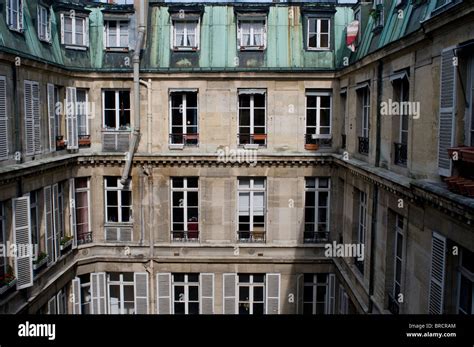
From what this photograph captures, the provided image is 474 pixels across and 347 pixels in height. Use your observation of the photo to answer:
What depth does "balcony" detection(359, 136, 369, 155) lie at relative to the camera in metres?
13.8

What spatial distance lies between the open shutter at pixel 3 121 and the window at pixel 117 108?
5643 mm

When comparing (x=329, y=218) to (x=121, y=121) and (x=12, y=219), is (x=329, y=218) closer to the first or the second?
(x=121, y=121)

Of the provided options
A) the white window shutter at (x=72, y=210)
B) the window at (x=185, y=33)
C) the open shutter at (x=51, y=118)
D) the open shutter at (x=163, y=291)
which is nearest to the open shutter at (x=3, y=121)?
the open shutter at (x=51, y=118)

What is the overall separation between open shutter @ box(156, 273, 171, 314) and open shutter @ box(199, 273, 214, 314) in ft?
4.04

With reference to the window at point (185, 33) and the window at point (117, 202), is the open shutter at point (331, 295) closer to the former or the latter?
the window at point (117, 202)

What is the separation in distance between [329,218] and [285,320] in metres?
15.0

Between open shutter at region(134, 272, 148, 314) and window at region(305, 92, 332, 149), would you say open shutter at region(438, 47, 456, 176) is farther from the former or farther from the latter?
open shutter at region(134, 272, 148, 314)

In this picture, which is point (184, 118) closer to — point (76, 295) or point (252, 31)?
point (252, 31)

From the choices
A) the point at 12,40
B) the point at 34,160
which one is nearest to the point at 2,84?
the point at 12,40

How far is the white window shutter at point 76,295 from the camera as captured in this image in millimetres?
17188

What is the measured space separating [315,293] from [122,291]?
7.54 metres

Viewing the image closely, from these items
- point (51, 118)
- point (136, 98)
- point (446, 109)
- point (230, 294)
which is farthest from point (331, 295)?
point (51, 118)

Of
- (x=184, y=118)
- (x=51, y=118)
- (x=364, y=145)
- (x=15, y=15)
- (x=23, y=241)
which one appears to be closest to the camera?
(x=23, y=241)

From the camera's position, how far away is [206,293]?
18188mm
